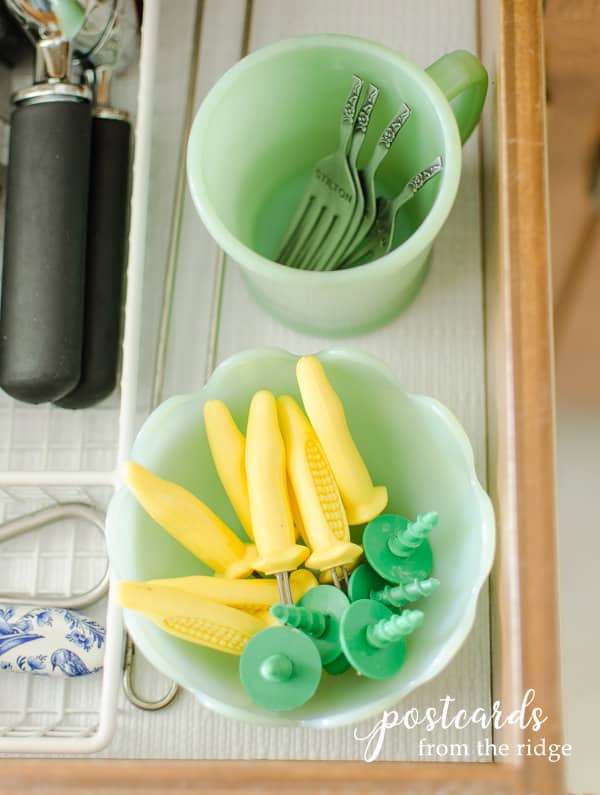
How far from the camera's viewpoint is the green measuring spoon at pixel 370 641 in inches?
15.6

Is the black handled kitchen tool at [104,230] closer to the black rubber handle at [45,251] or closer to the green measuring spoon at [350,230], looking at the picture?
the black rubber handle at [45,251]

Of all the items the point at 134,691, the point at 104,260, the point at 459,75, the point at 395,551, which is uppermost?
Answer: the point at 459,75

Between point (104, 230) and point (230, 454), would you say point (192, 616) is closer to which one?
point (230, 454)

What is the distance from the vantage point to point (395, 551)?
16.9 inches

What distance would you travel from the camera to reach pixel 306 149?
1.77 ft

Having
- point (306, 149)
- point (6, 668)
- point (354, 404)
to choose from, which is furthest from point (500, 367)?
point (6, 668)

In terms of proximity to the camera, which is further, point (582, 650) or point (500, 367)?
point (582, 650)

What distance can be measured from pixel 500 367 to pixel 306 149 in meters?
0.20

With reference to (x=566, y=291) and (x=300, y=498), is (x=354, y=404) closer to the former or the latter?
(x=300, y=498)

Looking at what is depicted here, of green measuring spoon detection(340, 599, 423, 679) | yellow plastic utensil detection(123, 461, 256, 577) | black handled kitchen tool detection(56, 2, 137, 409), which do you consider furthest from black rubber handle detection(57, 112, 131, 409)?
green measuring spoon detection(340, 599, 423, 679)

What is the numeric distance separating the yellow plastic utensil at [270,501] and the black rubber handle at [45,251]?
0.12 metres

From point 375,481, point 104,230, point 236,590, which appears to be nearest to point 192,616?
point 236,590

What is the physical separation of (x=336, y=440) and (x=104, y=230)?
0.20 m

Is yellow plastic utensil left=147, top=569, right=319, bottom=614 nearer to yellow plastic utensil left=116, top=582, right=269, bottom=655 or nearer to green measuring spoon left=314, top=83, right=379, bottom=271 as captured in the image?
yellow plastic utensil left=116, top=582, right=269, bottom=655
